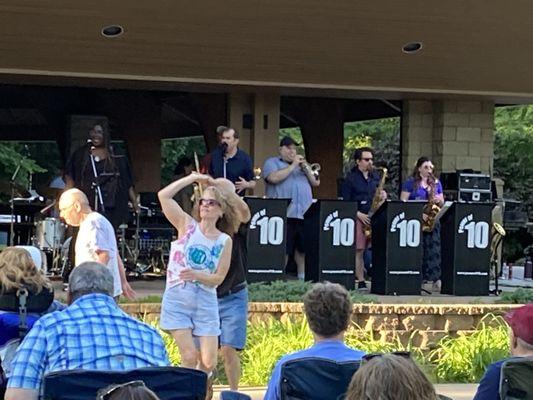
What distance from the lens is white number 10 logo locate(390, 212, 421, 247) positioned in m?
11.8

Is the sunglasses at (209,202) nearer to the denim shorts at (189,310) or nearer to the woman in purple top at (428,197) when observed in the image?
the denim shorts at (189,310)

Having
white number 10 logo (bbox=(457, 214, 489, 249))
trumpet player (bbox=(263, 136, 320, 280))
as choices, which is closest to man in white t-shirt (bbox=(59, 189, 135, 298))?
trumpet player (bbox=(263, 136, 320, 280))

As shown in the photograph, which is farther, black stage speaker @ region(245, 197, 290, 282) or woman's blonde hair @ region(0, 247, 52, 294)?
black stage speaker @ region(245, 197, 290, 282)

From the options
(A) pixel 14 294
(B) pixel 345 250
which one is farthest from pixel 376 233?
(A) pixel 14 294

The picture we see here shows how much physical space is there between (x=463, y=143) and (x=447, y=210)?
4.68m

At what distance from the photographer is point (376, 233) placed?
12055mm

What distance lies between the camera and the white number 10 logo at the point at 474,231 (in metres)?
12.1

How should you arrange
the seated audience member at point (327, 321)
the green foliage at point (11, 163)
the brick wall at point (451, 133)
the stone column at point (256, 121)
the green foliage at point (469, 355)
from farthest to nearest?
1. the green foliage at point (11, 163)
2. the brick wall at point (451, 133)
3. the stone column at point (256, 121)
4. the green foliage at point (469, 355)
5. the seated audience member at point (327, 321)

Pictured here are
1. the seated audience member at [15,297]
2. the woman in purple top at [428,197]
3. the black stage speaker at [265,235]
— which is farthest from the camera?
the woman in purple top at [428,197]

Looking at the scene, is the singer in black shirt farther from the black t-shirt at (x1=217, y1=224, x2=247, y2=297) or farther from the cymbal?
the black t-shirt at (x1=217, y1=224, x2=247, y2=297)

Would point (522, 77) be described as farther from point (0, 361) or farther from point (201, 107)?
point (0, 361)

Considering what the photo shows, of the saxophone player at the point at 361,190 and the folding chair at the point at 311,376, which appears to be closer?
the folding chair at the point at 311,376

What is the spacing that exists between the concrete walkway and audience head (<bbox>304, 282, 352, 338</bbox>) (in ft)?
8.09

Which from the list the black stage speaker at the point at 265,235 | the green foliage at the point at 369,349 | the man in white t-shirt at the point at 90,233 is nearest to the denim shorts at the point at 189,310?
the man in white t-shirt at the point at 90,233
